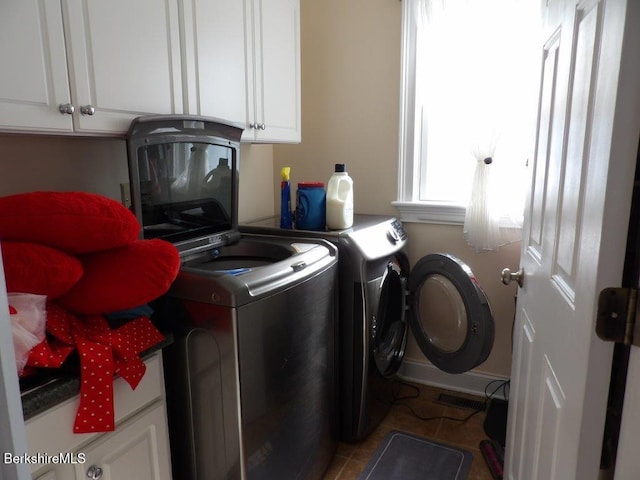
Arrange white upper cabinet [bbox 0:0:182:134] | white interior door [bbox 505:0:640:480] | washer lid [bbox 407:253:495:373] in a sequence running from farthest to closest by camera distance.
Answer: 1. washer lid [bbox 407:253:495:373]
2. white upper cabinet [bbox 0:0:182:134]
3. white interior door [bbox 505:0:640:480]

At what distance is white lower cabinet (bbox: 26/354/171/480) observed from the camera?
946 millimetres

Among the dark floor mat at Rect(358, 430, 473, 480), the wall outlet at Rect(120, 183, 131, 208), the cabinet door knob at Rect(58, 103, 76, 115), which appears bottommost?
the dark floor mat at Rect(358, 430, 473, 480)

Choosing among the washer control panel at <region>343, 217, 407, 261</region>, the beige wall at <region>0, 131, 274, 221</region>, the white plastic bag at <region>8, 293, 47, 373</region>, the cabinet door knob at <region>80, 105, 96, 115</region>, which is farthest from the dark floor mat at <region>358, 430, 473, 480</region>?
the cabinet door knob at <region>80, 105, 96, 115</region>

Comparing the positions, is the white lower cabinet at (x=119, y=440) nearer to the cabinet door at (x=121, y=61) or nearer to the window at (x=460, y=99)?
the cabinet door at (x=121, y=61)

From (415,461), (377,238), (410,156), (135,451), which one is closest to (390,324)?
(377,238)

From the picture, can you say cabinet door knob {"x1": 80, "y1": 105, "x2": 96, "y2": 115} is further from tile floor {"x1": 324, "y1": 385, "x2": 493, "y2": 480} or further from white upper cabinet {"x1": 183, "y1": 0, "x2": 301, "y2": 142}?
tile floor {"x1": 324, "y1": 385, "x2": 493, "y2": 480}

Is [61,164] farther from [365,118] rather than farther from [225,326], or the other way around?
[365,118]

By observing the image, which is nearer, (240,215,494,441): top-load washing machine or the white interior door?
the white interior door

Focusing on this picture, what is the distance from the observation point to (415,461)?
1943 mm

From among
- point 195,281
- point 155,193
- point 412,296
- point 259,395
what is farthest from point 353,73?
point 259,395

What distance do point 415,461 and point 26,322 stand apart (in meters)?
1.67

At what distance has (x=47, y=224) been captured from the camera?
0.96 meters

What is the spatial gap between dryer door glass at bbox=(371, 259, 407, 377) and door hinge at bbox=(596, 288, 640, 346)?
1376 millimetres

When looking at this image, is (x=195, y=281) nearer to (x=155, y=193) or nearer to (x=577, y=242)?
(x=155, y=193)
